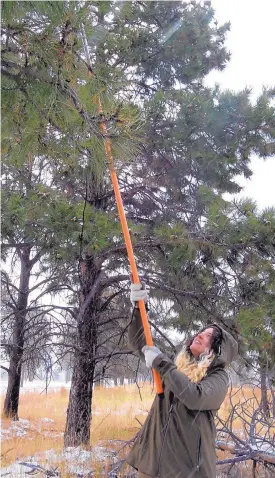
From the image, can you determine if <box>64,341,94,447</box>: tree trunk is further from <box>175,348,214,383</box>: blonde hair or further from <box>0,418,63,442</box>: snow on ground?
<box>175,348,214,383</box>: blonde hair

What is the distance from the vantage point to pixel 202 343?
2.57 metres

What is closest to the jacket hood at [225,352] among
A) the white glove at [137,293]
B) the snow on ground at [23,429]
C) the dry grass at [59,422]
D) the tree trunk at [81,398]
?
the white glove at [137,293]

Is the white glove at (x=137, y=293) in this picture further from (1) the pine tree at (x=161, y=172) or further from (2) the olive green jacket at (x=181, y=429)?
(1) the pine tree at (x=161, y=172)

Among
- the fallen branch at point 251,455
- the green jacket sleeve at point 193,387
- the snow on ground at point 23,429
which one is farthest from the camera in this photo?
the snow on ground at point 23,429

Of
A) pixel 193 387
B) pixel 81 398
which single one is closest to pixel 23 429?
pixel 81 398

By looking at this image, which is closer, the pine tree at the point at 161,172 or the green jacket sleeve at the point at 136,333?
the pine tree at the point at 161,172

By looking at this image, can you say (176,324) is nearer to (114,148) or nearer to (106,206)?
(106,206)

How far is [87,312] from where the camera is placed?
20.1 feet

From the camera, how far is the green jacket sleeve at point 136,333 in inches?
109

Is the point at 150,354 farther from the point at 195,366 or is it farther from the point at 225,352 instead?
the point at 225,352

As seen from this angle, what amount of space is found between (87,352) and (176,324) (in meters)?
1.36

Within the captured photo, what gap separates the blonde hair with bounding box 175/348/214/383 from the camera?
8.02ft

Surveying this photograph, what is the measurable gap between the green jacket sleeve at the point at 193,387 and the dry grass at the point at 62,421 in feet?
4.89

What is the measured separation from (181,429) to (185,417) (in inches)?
2.6
